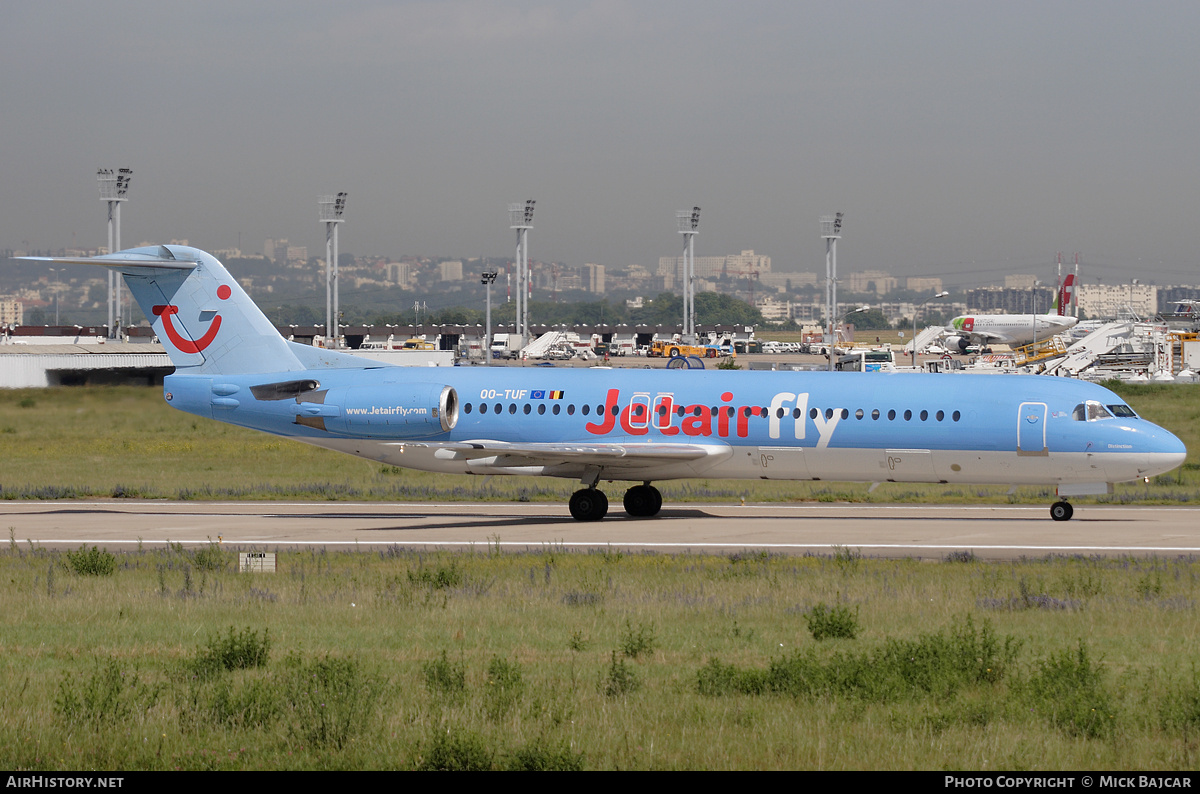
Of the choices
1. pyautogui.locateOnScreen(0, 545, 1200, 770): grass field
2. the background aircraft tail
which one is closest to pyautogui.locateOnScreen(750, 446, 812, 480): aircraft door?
pyautogui.locateOnScreen(0, 545, 1200, 770): grass field

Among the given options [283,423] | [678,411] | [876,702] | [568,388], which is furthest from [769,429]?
[876,702]

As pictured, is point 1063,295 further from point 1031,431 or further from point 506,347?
point 1031,431

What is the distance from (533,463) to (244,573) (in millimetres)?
10158

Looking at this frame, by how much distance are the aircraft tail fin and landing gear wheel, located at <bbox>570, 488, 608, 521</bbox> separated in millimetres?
8848

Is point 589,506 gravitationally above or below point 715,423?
below

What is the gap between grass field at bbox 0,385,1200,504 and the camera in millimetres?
36969

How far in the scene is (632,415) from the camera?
103 ft

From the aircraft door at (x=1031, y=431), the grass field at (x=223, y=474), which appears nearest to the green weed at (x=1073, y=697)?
the aircraft door at (x=1031, y=431)

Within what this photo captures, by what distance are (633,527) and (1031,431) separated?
952cm

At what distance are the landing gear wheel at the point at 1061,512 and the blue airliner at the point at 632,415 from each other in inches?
2.1

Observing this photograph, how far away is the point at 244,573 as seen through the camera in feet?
69.9

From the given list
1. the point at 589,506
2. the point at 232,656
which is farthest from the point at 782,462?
the point at 232,656

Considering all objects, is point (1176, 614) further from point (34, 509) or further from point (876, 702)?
point (34, 509)

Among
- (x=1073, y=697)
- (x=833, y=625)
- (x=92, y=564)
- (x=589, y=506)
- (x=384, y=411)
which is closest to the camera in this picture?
(x=1073, y=697)
